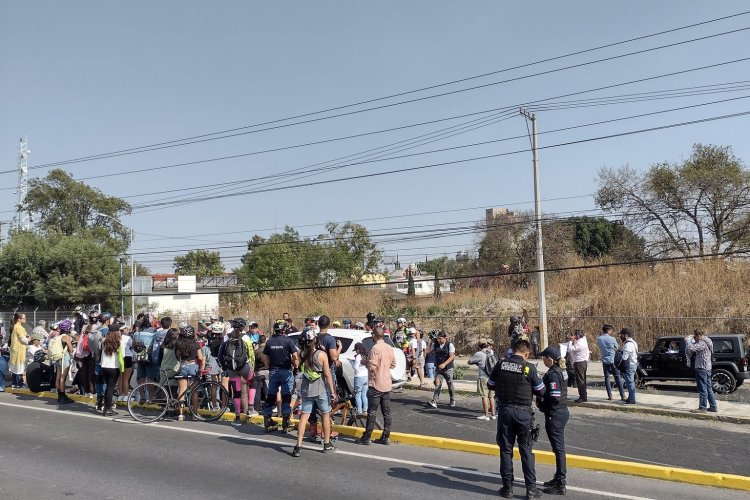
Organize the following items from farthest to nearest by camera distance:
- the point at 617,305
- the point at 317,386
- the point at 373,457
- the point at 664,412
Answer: the point at 617,305, the point at 664,412, the point at 317,386, the point at 373,457

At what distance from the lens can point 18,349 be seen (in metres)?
14.5

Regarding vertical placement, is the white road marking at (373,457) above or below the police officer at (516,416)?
below

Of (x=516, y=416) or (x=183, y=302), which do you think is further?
(x=183, y=302)

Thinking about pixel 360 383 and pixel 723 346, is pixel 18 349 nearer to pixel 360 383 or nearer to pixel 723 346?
pixel 360 383

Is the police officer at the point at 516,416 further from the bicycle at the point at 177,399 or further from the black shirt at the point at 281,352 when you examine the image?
the bicycle at the point at 177,399

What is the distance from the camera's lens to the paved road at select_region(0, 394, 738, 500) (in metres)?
7.03

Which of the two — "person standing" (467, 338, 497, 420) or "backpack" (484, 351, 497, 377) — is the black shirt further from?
"backpack" (484, 351, 497, 377)

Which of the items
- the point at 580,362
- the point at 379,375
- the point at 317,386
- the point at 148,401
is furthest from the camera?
the point at 580,362

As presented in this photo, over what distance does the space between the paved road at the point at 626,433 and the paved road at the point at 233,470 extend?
1397 mm

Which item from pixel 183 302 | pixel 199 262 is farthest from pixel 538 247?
pixel 199 262

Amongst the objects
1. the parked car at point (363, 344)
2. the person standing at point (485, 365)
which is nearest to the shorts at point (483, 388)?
the person standing at point (485, 365)

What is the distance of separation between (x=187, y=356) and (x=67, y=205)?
51.2 metres

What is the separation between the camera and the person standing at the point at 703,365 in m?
12.3

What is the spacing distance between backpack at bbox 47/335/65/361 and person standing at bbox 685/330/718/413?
13004mm
